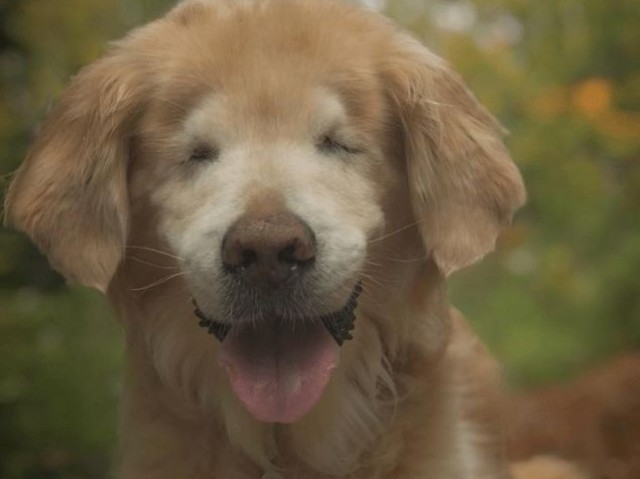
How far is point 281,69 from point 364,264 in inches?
14.1

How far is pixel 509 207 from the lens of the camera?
6.06 feet

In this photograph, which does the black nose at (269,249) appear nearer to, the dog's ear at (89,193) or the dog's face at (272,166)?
the dog's face at (272,166)

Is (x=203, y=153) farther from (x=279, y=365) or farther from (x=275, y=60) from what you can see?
(x=279, y=365)

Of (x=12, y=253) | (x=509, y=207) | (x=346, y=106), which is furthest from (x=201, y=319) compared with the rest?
(x=12, y=253)

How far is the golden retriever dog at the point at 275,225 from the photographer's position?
5.49 feet

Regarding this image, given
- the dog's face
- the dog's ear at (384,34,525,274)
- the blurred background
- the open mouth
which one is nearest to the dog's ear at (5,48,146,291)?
the dog's face

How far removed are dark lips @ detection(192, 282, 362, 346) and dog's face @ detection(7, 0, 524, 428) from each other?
0.02 metres

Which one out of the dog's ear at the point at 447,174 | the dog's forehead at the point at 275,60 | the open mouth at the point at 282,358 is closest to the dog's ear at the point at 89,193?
the dog's forehead at the point at 275,60

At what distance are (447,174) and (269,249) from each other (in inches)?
16.8

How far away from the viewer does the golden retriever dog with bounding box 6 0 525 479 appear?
1.67 m

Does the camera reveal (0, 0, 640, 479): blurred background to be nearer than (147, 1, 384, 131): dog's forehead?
No

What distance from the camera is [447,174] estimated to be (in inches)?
72.2

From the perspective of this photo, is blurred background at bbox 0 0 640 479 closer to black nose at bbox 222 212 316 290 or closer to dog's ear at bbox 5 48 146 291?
dog's ear at bbox 5 48 146 291

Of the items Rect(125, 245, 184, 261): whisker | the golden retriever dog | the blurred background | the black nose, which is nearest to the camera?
the black nose
